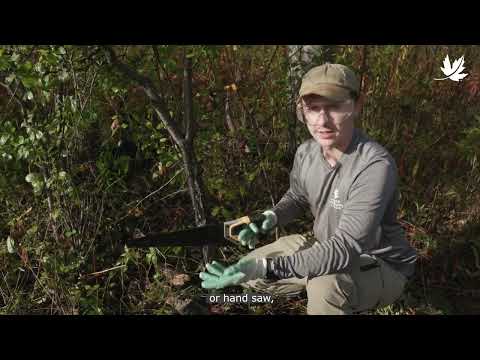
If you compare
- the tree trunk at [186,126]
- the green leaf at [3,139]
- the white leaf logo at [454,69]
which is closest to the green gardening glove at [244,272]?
the tree trunk at [186,126]

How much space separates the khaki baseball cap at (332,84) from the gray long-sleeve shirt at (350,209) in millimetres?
226

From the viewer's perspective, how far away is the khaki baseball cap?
→ 233 centimetres

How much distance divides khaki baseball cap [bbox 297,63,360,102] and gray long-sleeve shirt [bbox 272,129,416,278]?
23 cm

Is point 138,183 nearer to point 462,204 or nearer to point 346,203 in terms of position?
point 346,203

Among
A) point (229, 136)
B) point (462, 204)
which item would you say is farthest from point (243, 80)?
point (462, 204)

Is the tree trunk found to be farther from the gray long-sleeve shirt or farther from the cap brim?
the cap brim

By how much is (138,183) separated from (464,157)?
213 centimetres

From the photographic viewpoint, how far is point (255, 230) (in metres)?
2.69

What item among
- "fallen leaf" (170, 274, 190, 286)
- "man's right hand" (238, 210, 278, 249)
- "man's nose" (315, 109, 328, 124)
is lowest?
"fallen leaf" (170, 274, 190, 286)

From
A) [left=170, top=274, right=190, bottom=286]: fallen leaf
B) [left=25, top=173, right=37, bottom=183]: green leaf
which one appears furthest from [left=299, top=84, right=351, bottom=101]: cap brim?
[left=25, top=173, right=37, bottom=183]: green leaf

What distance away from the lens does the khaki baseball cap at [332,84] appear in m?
2.33

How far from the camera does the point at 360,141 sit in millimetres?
2436

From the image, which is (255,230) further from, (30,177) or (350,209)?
(30,177)

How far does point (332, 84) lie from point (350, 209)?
0.57 metres
